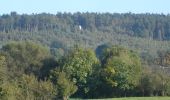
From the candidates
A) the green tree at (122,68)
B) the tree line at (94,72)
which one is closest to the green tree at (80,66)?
the tree line at (94,72)

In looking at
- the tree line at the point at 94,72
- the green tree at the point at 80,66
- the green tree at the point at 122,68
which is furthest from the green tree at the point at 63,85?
the green tree at the point at 122,68

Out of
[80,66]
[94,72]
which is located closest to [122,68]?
[94,72]

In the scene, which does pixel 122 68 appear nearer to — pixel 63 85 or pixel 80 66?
pixel 80 66

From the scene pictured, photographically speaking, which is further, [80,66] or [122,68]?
[80,66]

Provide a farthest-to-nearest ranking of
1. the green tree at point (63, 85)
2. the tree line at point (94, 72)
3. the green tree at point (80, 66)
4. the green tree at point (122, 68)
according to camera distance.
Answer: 1. the green tree at point (80, 66)
2. the green tree at point (122, 68)
3. the tree line at point (94, 72)
4. the green tree at point (63, 85)

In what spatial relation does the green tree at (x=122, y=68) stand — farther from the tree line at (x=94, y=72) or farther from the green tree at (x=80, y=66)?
the green tree at (x=80, y=66)

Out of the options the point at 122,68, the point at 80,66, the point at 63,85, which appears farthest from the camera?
the point at 80,66

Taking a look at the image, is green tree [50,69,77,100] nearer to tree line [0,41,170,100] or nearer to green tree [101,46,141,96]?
tree line [0,41,170,100]

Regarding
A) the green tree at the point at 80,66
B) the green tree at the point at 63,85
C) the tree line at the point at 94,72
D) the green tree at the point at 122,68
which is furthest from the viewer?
the green tree at the point at 80,66

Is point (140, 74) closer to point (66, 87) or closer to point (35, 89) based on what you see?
point (66, 87)

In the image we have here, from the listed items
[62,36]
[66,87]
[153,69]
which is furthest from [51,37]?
[66,87]

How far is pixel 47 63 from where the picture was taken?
73375 mm

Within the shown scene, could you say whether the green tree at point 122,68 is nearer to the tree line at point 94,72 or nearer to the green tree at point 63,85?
the tree line at point 94,72

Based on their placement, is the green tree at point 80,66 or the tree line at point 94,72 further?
the green tree at point 80,66
